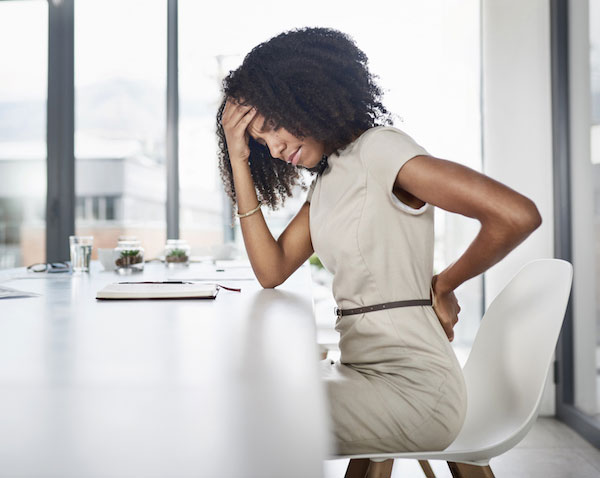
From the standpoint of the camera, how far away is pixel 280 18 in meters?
3.70

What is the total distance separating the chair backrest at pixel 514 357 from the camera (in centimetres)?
106

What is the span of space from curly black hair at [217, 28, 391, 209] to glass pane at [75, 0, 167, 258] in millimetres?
Answer: 2341

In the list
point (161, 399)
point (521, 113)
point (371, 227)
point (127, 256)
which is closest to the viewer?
point (161, 399)

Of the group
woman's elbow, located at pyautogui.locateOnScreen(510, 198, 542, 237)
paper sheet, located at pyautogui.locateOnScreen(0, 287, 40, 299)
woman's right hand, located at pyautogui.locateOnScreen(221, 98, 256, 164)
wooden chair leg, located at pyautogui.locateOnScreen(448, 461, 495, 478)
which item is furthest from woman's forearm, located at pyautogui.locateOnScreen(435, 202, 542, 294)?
paper sheet, located at pyautogui.locateOnScreen(0, 287, 40, 299)

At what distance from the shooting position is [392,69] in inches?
147

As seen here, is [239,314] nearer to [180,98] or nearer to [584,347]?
[584,347]

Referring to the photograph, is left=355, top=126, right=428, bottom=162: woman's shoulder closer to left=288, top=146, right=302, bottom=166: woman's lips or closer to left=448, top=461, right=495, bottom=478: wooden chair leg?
left=288, top=146, right=302, bottom=166: woman's lips

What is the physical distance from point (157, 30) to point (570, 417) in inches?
118

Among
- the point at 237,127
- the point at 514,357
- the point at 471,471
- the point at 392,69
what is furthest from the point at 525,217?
the point at 392,69

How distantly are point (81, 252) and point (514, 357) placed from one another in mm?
1366

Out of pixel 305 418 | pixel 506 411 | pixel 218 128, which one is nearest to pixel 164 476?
pixel 305 418

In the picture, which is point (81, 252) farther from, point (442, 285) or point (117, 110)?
point (117, 110)

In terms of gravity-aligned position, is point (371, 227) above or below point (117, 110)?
below

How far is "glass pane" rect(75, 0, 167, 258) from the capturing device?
3.51 metres
